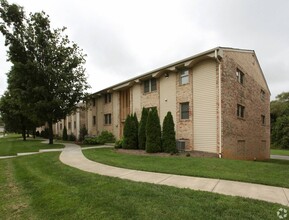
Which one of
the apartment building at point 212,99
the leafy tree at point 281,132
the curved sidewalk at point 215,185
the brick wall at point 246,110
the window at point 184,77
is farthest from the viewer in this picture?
the leafy tree at point 281,132

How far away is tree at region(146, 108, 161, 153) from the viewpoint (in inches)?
537

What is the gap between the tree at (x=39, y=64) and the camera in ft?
63.8

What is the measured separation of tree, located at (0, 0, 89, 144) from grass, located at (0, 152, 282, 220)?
48.5 ft

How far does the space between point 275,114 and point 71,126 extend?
127 ft

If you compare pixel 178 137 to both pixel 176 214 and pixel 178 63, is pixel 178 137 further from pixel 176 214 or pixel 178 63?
pixel 176 214

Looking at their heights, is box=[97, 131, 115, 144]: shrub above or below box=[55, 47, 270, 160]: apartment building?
below

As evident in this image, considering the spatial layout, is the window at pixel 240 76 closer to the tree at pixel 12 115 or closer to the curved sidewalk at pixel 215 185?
the curved sidewalk at pixel 215 185

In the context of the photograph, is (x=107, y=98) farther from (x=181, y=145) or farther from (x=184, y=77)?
(x=181, y=145)

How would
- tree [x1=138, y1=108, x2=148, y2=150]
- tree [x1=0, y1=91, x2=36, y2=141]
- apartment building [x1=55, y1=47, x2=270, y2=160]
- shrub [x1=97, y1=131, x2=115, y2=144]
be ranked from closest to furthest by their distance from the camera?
apartment building [x1=55, y1=47, x2=270, y2=160] < tree [x1=138, y1=108, x2=148, y2=150] < shrub [x1=97, y1=131, x2=115, y2=144] < tree [x1=0, y1=91, x2=36, y2=141]

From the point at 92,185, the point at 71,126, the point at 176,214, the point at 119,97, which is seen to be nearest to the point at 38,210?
the point at 92,185

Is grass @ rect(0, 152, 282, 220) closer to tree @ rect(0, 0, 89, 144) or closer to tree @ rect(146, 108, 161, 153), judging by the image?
tree @ rect(146, 108, 161, 153)

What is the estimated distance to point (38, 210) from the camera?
4.65 metres

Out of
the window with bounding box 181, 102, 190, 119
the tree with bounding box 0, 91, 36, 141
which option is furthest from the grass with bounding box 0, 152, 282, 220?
the tree with bounding box 0, 91, 36, 141

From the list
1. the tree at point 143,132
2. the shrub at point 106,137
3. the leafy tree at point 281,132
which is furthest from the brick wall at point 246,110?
the leafy tree at point 281,132
